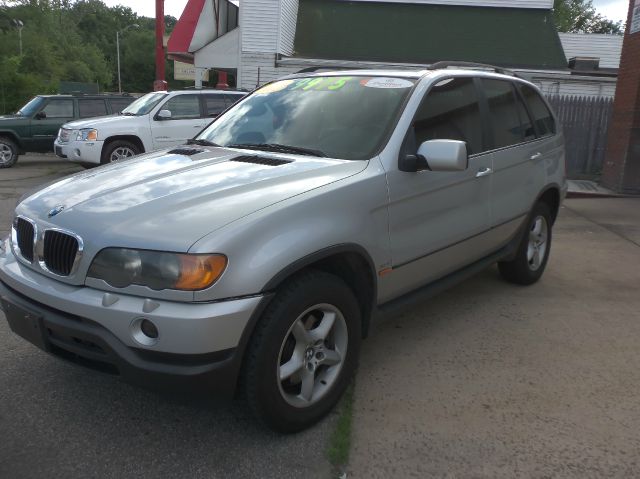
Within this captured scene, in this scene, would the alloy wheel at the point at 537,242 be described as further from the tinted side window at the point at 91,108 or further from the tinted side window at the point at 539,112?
the tinted side window at the point at 91,108

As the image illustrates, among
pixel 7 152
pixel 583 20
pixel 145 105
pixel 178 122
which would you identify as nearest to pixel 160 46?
pixel 7 152

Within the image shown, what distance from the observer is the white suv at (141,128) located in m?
11.3

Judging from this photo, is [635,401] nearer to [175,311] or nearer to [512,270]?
[512,270]

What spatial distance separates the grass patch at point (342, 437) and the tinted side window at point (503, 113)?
2.30m

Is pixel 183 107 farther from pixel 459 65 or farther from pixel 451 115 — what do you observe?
pixel 451 115

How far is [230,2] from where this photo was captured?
21.1 metres

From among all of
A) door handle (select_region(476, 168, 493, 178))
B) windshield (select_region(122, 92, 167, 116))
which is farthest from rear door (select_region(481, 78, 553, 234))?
windshield (select_region(122, 92, 167, 116))

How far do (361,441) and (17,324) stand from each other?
177 centimetres

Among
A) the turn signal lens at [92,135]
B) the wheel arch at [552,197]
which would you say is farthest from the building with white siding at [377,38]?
the wheel arch at [552,197]

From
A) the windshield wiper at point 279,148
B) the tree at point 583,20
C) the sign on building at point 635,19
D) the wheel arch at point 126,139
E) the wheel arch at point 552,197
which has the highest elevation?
the tree at point 583,20

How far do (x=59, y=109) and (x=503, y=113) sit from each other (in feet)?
41.2

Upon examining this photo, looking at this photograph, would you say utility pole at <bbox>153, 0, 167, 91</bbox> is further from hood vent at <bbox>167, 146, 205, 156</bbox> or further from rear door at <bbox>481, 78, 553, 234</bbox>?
hood vent at <bbox>167, 146, 205, 156</bbox>

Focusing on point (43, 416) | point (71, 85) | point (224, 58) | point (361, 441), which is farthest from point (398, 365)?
point (71, 85)

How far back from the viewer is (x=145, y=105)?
11953 millimetres
